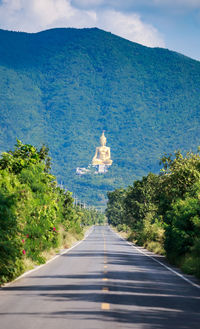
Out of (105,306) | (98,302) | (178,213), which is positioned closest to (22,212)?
(98,302)

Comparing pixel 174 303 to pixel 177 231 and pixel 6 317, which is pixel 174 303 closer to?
pixel 6 317

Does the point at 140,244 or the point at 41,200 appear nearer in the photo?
the point at 41,200

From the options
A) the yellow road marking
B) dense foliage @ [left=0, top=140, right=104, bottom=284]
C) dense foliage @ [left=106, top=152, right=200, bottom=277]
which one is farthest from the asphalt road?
dense foliage @ [left=106, top=152, right=200, bottom=277]

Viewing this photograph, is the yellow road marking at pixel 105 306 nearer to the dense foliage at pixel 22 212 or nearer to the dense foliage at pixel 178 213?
the dense foliage at pixel 22 212

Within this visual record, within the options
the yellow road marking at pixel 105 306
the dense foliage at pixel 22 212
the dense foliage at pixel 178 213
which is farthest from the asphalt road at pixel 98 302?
the dense foliage at pixel 178 213

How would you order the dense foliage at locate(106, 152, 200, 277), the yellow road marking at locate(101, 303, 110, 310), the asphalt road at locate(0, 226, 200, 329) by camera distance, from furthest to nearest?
the dense foliage at locate(106, 152, 200, 277) → the yellow road marking at locate(101, 303, 110, 310) → the asphalt road at locate(0, 226, 200, 329)

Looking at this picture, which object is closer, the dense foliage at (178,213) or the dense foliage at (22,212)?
the dense foliage at (22,212)

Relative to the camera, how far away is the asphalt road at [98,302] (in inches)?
507

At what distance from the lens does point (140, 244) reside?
204ft

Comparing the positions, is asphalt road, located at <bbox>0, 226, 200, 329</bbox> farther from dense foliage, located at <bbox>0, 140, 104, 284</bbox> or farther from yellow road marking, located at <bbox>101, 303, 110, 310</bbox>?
dense foliage, located at <bbox>0, 140, 104, 284</bbox>

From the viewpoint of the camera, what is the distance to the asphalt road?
42.2 ft

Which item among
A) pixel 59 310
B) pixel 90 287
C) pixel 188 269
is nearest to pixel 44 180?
pixel 188 269

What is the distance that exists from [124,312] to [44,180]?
66.7ft

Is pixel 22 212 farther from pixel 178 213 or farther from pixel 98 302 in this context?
pixel 178 213
